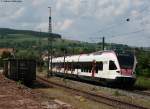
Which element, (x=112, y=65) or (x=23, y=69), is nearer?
(x=112, y=65)

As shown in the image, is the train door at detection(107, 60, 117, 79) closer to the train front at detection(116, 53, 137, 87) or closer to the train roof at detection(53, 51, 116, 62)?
the train roof at detection(53, 51, 116, 62)

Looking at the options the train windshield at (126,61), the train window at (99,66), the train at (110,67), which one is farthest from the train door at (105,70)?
the train windshield at (126,61)

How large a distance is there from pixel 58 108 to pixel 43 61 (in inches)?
3820

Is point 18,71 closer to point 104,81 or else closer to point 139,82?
point 104,81

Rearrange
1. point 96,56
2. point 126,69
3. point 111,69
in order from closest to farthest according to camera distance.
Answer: point 126,69 < point 111,69 < point 96,56

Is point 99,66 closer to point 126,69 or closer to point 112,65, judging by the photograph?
point 112,65

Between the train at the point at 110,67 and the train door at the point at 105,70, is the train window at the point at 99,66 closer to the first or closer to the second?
the train at the point at 110,67

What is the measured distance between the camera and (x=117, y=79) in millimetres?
35531

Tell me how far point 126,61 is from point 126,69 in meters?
0.71

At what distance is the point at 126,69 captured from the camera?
3556 centimetres

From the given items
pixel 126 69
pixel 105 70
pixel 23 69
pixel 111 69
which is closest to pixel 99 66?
pixel 105 70

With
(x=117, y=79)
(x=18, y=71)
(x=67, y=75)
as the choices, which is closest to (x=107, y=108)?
(x=117, y=79)

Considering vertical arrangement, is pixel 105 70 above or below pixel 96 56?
below

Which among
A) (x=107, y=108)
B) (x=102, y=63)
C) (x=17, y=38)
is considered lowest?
(x=107, y=108)
